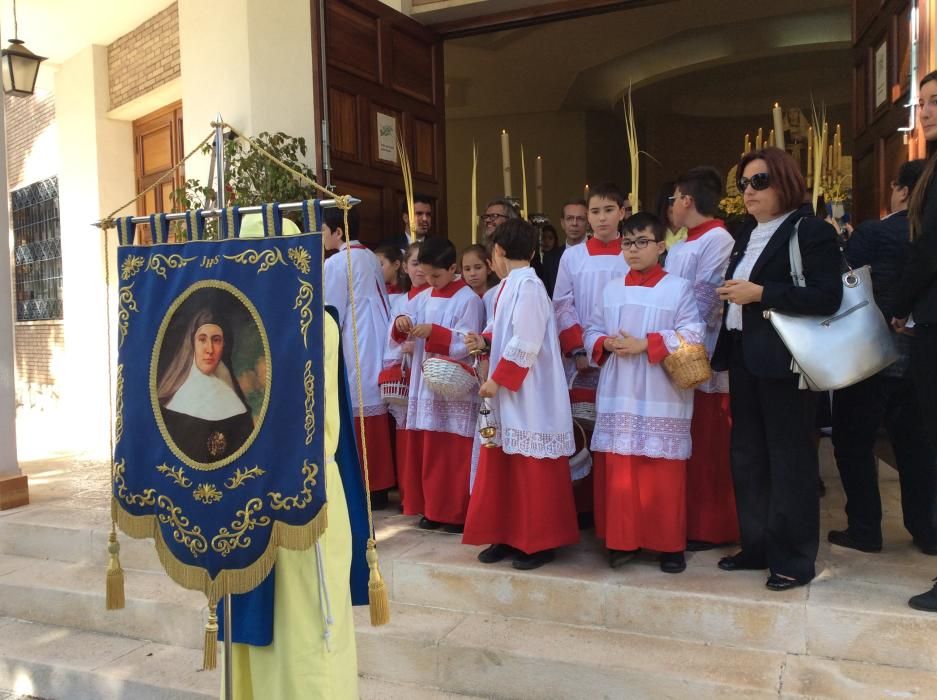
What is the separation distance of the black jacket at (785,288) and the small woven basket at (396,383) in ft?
6.42

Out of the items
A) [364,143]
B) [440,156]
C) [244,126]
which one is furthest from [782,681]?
[244,126]

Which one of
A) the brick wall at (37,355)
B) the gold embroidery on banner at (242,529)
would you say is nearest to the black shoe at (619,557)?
the gold embroidery on banner at (242,529)

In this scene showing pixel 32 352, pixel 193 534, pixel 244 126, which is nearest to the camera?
pixel 193 534

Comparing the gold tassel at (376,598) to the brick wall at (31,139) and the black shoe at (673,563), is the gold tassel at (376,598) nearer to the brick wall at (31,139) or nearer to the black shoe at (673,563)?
the black shoe at (673,563)

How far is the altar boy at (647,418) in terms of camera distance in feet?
11.9

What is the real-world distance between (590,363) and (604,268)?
1.97ft

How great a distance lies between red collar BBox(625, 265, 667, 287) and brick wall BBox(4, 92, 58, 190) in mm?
9210

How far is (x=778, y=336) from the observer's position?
3254mm

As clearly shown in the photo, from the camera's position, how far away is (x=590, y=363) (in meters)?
3.91

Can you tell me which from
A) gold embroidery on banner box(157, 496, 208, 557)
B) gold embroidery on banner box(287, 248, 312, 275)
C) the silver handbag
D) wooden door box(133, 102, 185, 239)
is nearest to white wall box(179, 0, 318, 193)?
wooden door box(133, 102, 185, 239)

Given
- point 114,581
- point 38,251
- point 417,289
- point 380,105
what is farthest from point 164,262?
point 38,251

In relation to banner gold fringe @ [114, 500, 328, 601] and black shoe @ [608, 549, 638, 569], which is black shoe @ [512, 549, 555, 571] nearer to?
black shoe @ [608, 549, 638, 569]

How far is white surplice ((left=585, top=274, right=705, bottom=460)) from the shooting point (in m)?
3.61

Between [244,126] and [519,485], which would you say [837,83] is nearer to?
[244,126]
